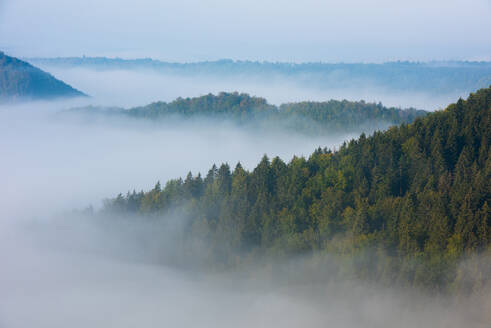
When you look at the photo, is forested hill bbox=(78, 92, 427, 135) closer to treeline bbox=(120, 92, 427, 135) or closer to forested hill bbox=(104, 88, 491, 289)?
treeline bbox=(120, 92, 427, 135)

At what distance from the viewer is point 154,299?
57.7 metres

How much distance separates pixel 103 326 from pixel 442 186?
3953 centimetres

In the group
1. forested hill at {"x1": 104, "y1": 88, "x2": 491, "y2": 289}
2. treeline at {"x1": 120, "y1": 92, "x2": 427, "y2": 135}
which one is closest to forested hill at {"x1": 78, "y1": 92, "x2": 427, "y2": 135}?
treeline at {"x1": 120, "y1": 92, "x2": 427, "y2": 135}

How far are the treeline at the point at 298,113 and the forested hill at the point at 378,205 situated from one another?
3511 inches

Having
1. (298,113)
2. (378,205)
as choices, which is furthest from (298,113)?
(378,205)

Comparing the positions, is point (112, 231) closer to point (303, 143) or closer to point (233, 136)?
point (303, 143)

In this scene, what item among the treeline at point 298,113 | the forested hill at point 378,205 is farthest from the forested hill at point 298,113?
the forested hill at point 378,205

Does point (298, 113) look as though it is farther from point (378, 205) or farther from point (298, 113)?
point (378, 205)

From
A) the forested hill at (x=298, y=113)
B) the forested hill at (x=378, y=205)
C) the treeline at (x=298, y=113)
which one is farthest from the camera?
the treeline at (x=298, y=113)

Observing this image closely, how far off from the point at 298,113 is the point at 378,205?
410ft

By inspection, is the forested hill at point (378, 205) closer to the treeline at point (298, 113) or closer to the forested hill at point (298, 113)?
the forested hill at point (298, 113)

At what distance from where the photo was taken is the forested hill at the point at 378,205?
133 ft

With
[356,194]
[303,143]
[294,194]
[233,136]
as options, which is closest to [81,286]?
[294,194]

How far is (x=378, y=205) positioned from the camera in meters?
48.6
